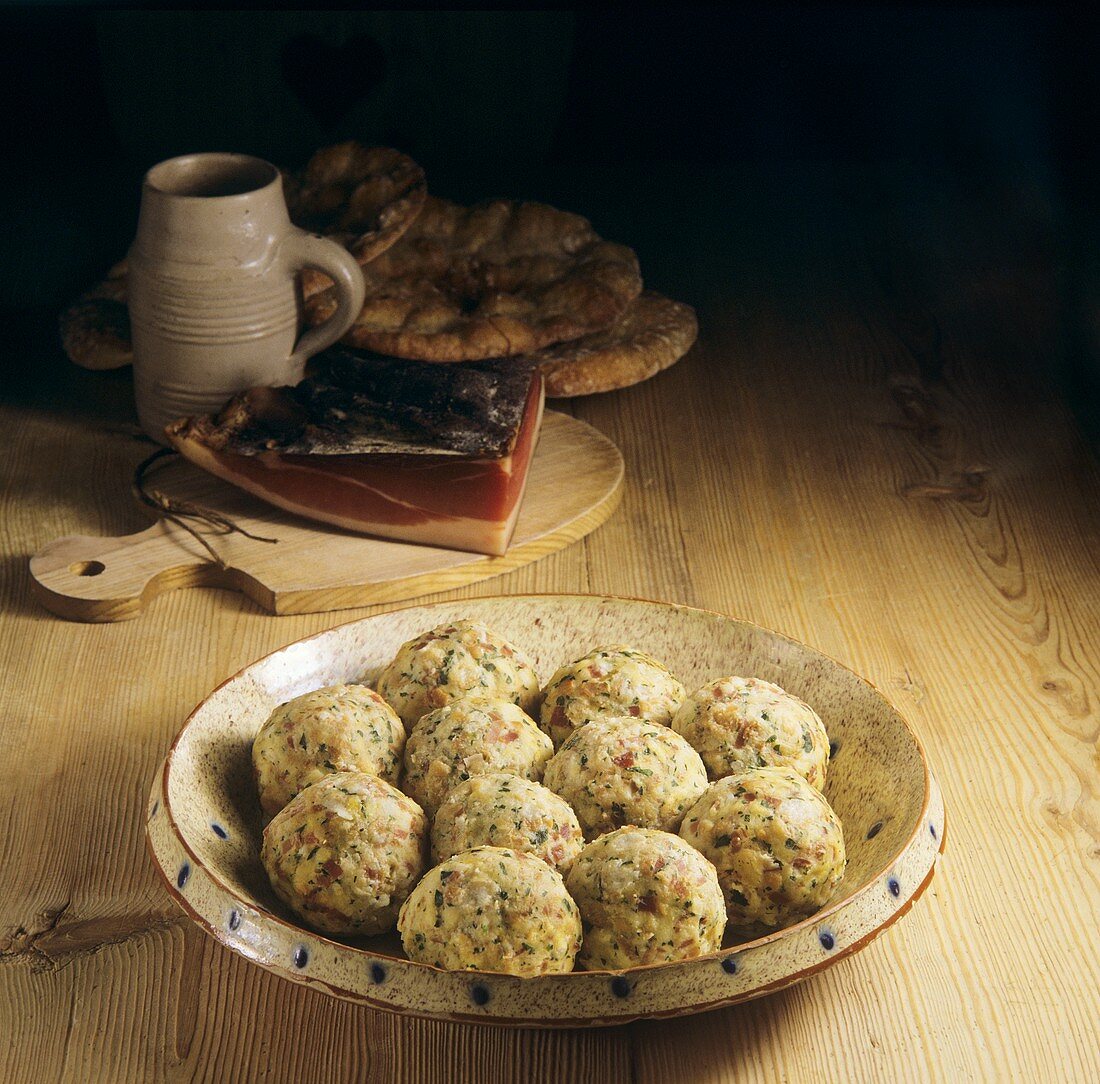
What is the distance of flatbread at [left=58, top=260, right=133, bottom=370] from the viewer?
2.03 m

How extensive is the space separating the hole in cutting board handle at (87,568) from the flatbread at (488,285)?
0.52m

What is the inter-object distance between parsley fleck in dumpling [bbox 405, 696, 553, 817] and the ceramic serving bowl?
13 cm

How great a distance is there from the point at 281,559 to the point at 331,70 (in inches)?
50.6

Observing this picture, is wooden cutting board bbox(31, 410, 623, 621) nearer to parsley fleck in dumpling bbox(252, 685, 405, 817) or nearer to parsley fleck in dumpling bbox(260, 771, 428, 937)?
parsley fleck in dumpling bbox(252, 685, 405, 817)

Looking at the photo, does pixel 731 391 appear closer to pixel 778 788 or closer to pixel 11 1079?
pixel 778 788

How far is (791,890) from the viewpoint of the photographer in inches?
38.9

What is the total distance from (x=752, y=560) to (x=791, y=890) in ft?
2.58

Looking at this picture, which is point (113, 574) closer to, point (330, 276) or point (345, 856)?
point (330, 276)

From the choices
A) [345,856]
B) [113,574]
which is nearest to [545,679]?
[345,856]

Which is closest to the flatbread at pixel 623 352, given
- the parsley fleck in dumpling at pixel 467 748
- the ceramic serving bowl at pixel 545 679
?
the ceramic serving bowl at pixel 545 679

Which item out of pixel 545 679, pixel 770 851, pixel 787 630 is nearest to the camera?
pixel 770 851

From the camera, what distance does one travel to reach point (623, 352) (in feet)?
6.63

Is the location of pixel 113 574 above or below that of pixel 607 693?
below

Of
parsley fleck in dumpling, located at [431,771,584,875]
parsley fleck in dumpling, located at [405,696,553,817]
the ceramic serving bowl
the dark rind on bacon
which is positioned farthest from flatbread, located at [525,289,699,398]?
parsley fleck in dumpling, located at [431,771,584,875]
